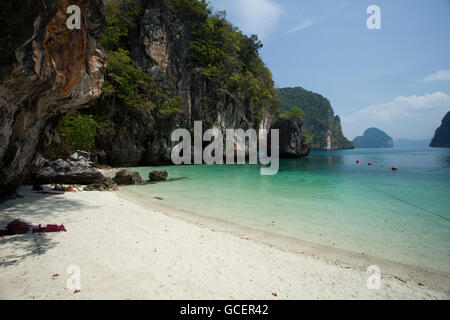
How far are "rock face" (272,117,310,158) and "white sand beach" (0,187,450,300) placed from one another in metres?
39.1

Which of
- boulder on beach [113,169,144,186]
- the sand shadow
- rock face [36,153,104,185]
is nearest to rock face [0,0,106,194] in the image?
the sand shadow

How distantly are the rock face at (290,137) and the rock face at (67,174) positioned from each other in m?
36.3

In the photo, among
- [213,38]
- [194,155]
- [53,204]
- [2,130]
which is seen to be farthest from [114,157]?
[213,38]

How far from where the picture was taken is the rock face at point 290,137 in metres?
41.3

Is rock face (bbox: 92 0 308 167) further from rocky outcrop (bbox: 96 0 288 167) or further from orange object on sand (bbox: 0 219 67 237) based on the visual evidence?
orange object on sand (bbox: 0 219 67 237)

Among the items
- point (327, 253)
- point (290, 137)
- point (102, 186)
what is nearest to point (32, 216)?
point (102, 186)

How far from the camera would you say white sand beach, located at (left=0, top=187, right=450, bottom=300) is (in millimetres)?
2350

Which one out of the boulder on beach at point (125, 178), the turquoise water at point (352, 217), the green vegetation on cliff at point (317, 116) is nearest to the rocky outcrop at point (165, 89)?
the boulder on beach at point (125, 178)

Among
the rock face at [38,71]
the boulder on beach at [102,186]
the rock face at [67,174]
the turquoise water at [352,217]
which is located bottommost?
the turquoise water at [352,217]

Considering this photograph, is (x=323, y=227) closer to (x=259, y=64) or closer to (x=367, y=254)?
(x=367, y=254)

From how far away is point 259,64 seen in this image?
37688mm

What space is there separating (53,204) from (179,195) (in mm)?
4288

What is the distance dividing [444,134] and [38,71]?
141 metres

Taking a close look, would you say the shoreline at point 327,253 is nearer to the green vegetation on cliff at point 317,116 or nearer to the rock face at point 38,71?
the rock face at point 38,71
